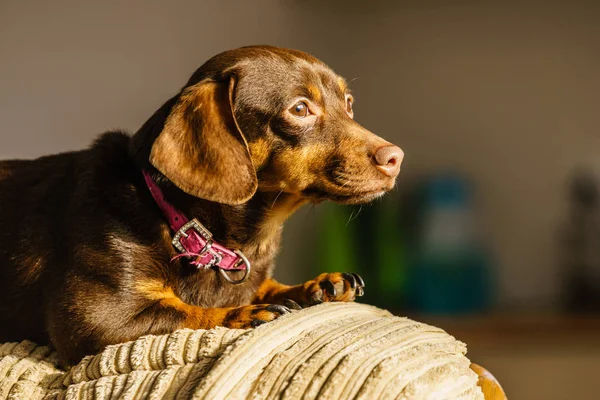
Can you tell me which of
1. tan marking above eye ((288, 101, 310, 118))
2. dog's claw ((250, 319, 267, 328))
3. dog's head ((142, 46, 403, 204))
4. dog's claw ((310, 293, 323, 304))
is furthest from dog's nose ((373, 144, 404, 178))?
dog's claw ((250, 319, 267, 328))

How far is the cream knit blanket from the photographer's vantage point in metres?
0.99

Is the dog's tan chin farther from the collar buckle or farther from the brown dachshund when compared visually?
the collar buckle

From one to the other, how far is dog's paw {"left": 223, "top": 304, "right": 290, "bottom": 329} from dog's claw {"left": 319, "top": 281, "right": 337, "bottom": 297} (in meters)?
0.21

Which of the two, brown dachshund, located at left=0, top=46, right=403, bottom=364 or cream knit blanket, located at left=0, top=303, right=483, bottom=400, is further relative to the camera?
brown dachshund, located at left=0, top=46, right=403, bottom=364

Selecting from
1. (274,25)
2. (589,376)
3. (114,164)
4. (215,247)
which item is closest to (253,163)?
(215,247)

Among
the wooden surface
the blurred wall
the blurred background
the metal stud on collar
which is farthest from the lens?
the blurred wall

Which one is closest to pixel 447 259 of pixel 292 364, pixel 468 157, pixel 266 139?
pixel 468 157

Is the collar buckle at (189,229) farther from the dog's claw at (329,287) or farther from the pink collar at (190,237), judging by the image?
the dog's claw at (329,287)

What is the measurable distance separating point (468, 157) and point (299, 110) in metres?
2.66

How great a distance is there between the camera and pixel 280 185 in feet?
4.77

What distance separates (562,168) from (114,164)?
3016 mm

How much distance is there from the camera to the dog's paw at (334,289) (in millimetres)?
1475

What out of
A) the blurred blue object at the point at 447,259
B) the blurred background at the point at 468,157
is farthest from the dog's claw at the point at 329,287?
the blurred blue object at the point at 447,259

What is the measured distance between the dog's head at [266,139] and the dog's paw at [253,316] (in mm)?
203
